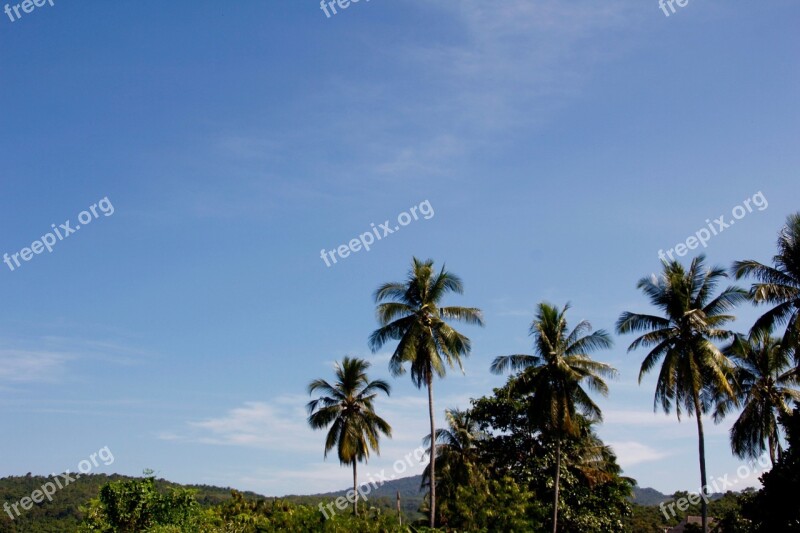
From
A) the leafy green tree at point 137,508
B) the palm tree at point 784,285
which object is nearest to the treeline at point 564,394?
the palm tree at point 784,285

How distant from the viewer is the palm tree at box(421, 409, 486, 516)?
44531mm

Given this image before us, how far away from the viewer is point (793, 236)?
28062 mm

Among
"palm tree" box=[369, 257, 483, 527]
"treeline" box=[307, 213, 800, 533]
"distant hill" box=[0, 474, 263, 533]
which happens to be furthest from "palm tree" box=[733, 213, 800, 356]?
"distant hill" box=[0, 474, 263, 533]

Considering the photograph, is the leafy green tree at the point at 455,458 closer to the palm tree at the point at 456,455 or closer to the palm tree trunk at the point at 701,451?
the palm tree at the point at 456,455

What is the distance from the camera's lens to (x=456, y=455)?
45.5m

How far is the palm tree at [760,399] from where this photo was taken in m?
35.7

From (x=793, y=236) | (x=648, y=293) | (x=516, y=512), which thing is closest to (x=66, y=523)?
(x=516, y=512)

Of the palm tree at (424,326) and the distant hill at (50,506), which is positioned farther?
the distant hill at (50,506)

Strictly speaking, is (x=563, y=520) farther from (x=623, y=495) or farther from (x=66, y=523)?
(x=66, y=523)

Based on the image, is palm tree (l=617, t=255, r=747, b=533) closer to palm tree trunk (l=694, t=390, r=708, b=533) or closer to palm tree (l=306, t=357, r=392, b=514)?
palm tree trunk (l=694, t=390, r=708, b=533)

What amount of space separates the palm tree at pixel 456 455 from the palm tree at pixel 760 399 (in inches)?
624

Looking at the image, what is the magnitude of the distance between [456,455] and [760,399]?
19158 mm

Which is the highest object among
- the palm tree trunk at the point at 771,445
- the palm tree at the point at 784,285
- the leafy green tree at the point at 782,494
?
the palm tree at the point at 784,285

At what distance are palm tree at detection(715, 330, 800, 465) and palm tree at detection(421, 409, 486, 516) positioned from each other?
15.9m
